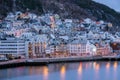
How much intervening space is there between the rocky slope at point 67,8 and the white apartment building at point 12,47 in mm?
19664

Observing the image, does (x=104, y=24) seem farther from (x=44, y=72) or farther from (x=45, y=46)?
(x=44, y=72)

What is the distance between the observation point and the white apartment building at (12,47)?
137 ft

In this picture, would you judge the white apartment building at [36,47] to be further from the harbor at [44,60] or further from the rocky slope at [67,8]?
the rocky slope at [67,8]

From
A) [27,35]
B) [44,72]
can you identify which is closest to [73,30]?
[27,35]

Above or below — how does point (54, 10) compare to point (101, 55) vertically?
above

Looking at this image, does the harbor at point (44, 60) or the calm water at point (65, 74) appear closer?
the calm water at point (65, 74)

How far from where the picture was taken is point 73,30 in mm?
64250

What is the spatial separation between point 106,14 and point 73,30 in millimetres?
20000

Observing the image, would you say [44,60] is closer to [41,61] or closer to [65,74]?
[41,61]

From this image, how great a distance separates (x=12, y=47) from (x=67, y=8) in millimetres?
35025

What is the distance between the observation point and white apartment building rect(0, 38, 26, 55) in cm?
4181

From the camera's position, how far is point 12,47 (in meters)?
42.2

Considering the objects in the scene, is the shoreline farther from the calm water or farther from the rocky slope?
the rocky slope

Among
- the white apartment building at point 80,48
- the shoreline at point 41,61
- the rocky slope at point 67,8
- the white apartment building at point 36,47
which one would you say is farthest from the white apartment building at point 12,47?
the rocky slope at point 67,8
